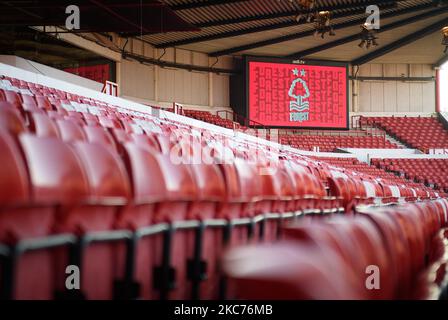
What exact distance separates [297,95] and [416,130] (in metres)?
2.20

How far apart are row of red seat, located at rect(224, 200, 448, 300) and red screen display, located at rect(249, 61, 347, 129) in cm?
658

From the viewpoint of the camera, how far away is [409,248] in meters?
0.82

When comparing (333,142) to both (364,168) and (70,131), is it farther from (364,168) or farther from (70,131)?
(70,131)

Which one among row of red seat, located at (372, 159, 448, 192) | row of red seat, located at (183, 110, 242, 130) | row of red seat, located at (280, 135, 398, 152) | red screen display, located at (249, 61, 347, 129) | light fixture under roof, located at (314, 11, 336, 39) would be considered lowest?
row of red seat, located at (372, 159, 448, 192)

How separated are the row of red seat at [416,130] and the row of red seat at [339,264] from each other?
7172 mm

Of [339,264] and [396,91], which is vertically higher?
[396,91]

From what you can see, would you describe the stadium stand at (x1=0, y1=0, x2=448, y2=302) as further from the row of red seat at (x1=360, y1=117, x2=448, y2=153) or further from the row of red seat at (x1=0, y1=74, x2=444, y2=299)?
the row of red seat at (x1=360, y1=117, x2=448, y2=153)

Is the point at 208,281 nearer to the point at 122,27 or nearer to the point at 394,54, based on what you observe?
the point at 122,27

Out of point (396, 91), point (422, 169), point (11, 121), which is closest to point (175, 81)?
point (422, 169)

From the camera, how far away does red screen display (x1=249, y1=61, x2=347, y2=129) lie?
7406 mm

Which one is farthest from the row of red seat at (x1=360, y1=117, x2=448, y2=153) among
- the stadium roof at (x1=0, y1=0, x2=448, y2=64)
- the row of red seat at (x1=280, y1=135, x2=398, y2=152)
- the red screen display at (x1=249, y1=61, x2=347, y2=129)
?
the stadium roof at (x1=0, y1=0, x2=448, y2=64)

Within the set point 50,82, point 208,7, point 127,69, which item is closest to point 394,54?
point 208,7

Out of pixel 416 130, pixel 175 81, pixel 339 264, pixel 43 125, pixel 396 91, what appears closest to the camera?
pixel 339 264

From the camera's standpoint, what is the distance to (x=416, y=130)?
811 cm
